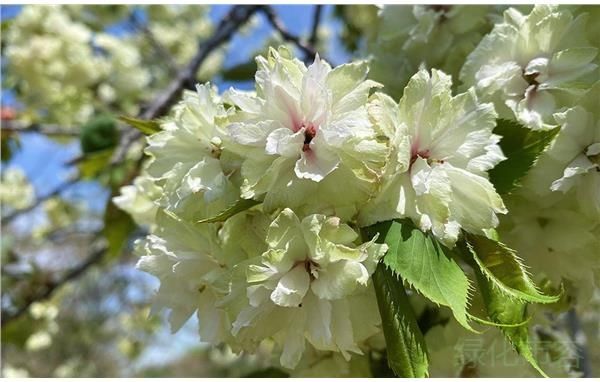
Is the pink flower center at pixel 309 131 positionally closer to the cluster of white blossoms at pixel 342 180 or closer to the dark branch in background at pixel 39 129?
the cluster of white blossoms at pixel 342 180

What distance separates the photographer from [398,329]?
607mm

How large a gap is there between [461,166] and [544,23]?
0.22m

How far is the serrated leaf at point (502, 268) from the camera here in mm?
607

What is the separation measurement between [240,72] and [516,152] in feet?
2.93

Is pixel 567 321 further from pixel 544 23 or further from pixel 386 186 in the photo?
pixel 386 186

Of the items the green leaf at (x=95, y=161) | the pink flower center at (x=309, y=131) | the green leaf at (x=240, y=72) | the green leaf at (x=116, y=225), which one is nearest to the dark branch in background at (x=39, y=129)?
the green leaf at (x=95, y=161)

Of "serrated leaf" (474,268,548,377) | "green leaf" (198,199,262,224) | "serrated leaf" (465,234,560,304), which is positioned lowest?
"serrated leaf" (474,268,548,377)

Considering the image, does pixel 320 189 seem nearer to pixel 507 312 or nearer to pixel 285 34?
pixel 507 312

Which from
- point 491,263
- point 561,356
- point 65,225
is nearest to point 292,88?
point 491,263

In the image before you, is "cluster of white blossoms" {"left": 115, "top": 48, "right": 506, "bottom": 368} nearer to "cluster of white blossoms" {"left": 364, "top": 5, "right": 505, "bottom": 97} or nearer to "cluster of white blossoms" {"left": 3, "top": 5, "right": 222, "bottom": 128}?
"cluster of white blossoms" {"left": 364, "top": 5, "right": 505, "bottom": 97}

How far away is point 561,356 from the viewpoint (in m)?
0.94

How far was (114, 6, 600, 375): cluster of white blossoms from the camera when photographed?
0.61 m

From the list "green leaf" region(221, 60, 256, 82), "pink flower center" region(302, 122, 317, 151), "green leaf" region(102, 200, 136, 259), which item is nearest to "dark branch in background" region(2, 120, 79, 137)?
"green leaf" region(221, 60, 256, 82)

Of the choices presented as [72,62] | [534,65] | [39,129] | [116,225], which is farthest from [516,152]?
[72,62]
